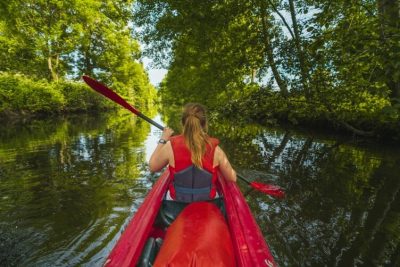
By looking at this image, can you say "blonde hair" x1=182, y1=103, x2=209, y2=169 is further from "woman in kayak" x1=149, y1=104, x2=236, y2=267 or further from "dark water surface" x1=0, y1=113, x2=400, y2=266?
"dark water surface" x1=0, y1=113, x2=400, y2=266

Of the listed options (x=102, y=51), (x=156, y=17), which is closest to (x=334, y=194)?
(x=156, y=17)

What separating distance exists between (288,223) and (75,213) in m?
3.19

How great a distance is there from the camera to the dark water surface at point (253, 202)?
3535mm

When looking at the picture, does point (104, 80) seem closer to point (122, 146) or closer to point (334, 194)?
point (122, 146)

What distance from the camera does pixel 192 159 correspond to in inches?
109

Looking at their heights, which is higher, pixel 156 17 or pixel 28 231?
pixel 156 17

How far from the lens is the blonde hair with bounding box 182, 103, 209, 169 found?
9.07 feet

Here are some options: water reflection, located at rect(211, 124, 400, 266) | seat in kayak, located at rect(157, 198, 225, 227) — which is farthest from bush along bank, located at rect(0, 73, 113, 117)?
seat in kayak, located at rect(157, 198, 225, 227)

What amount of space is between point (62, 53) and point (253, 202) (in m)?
24.6

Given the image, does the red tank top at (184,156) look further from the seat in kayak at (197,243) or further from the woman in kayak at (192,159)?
the seat in kayak at (197,243)

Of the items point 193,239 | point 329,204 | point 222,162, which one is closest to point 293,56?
point 329,204

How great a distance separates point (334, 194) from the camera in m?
5.52

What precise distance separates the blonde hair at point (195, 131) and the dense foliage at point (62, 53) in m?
16.2

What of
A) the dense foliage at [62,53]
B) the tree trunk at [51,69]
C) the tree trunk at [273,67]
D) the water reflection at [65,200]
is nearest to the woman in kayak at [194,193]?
the water reflection at [65,200]
